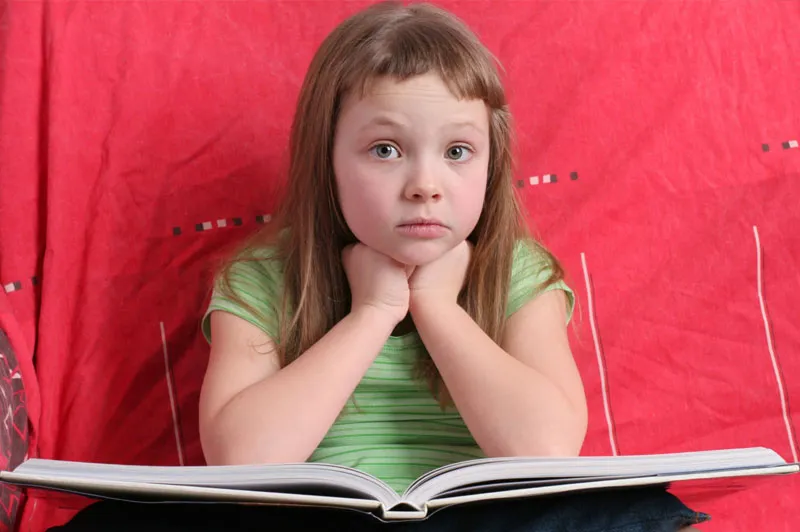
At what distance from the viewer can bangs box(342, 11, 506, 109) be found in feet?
3.42

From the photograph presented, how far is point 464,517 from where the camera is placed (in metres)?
0.85

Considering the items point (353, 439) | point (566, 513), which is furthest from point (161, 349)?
point (566, 513)

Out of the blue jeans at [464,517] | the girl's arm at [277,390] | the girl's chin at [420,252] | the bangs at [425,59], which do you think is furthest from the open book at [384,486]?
the bangs at [425,59]

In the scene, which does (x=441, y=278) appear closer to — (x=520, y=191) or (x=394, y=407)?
(x=394, y=407)

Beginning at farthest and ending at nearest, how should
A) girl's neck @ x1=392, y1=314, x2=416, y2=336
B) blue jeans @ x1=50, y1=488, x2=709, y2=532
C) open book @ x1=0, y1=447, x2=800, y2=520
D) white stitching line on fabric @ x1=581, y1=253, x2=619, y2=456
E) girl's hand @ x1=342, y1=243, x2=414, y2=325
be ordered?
white stitching line on fabric @ x1=581, y1=253, x2=619, y2=456 → girl's neck @ x1=392, y1=314, x2=416, y2=336 → girl's hand @ x1=342, y1=243, x2=414, y2=325 → blue jeans @ x1=50, y1=488, x2=709, y2=532 → open book @ x1=0, y1=447, x2=800, y2=520

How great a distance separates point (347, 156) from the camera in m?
1.07

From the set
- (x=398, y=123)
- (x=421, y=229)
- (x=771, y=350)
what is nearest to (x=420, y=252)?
(x=421, y=229)

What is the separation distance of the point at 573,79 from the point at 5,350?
0.89 meters

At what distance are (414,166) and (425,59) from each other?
126 millimetres

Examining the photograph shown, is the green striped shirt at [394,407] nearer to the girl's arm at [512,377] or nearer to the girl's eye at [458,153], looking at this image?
the girl's arm at [512,377]

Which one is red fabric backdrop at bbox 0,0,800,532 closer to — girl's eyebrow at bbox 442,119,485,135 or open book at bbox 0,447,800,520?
girl's eyebrow at bbox 442,119,485,135

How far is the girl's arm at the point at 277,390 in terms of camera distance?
972 millimetres

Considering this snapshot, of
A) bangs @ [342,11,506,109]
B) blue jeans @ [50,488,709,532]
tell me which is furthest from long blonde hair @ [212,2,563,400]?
blue jeans @ [50,488,709,532]

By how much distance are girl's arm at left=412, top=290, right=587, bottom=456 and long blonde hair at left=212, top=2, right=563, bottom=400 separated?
0.05m
